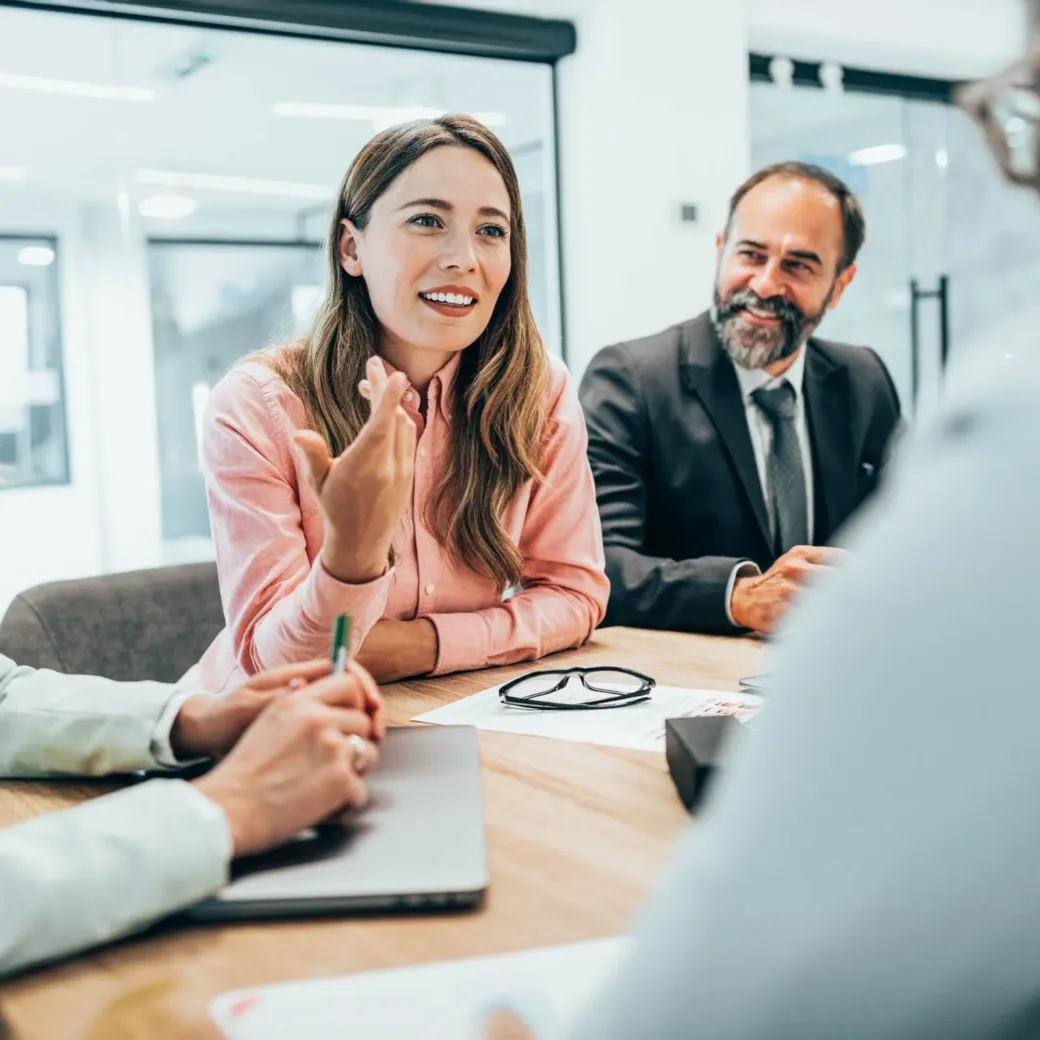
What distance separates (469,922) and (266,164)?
345 cm

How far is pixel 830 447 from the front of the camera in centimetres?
228

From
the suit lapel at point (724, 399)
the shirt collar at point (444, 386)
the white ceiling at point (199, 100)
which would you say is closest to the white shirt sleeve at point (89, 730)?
the shirt collar at point (444, 386)

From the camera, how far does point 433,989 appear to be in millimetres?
624

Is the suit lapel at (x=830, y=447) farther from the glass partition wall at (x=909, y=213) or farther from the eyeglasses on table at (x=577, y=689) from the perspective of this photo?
the glass partition wall at (x=909, y=213)

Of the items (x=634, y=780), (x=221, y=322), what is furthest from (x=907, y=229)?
(x=634, y=780)

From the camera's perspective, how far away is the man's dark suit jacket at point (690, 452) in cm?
218

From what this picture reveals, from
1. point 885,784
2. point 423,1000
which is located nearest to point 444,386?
point 423,1000

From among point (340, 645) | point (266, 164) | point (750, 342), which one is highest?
point (266, 164)

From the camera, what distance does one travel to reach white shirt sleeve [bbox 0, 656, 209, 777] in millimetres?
982

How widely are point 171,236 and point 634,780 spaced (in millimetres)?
3083

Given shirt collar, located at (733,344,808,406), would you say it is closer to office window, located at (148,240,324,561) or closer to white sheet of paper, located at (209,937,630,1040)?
white sheet of paper, located at (209,937,630,1040)

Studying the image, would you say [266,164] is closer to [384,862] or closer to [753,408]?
[753,408]

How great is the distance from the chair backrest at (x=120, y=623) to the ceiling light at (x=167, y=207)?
210 centimetres

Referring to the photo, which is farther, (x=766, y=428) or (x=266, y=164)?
(x=266, y=164)
